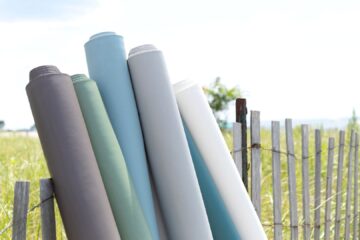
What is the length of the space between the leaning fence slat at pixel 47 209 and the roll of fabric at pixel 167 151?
1.16 ft

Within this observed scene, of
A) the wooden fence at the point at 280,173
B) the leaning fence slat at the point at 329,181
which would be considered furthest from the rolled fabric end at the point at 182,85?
the leaning fence slat at the point at 329,181

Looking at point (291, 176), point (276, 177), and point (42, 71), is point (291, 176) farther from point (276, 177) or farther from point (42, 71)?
point (42, 71)

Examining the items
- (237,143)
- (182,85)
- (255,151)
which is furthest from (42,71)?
(255,151)

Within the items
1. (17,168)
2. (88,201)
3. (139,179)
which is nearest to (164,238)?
(139,179)

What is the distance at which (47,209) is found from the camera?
1600 mm

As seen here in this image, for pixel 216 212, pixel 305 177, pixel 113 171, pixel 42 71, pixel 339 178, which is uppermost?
pixel 42 71

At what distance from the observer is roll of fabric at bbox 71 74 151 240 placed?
1.60 m

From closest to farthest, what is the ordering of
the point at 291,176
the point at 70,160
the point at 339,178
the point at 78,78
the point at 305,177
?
the point at 70,160, the point at 78,78, the point at 291,176, the point at 305,177, the point at 339,178

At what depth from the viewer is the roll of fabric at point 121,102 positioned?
1691 millimetres

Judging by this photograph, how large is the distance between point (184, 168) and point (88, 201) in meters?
0.38

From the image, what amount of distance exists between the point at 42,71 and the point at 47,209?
414 mm

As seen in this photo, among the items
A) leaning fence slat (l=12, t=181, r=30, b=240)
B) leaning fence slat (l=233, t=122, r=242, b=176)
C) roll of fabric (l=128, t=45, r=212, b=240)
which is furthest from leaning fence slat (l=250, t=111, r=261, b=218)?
leaning fence slat (l=12, t=181, r=30, b=240)

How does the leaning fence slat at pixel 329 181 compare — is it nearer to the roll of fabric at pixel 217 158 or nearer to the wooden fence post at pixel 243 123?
the wooden fence post at pixel 243 123

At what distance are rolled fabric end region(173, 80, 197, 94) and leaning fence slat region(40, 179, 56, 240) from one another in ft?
2.03
